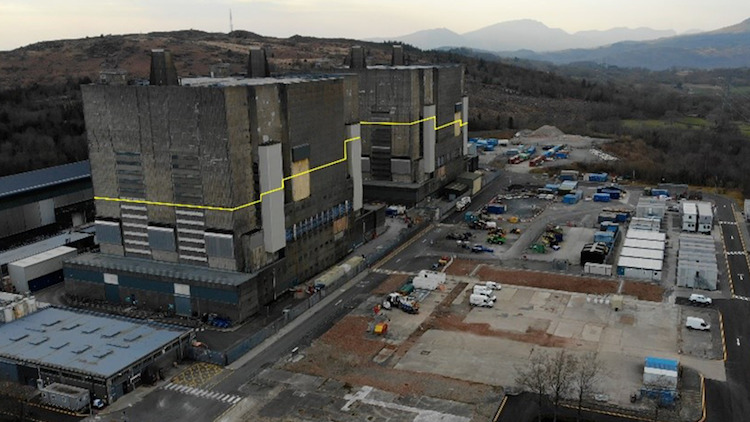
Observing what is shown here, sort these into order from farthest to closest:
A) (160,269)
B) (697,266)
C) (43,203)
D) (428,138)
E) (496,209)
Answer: (428,138)
(496,209)
(43,203)
(697,266)
(160,269)

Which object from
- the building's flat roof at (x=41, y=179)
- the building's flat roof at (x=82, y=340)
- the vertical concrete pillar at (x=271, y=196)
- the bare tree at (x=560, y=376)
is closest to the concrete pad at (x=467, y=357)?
the bare tree at (x=560, y=376)

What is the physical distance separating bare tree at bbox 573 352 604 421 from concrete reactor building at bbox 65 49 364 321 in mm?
30178

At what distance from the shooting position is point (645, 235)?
82.9 meters

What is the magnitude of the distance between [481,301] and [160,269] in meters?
31.9

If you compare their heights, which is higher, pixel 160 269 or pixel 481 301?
pixel 160 269

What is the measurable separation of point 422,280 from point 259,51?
32343 mm

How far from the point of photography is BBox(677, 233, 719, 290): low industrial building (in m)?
67.6

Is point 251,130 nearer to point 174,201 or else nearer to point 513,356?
point 174,201

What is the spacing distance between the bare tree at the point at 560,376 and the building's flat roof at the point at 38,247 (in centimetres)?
5703

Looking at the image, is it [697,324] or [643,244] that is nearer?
[697,324]

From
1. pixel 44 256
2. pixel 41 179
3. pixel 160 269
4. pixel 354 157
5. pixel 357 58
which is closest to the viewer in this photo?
pixel 160 269

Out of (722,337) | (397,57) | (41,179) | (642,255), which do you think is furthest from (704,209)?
(41,179)

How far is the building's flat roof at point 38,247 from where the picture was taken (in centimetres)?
7181

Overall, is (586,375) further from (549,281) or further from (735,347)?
(549,281)
